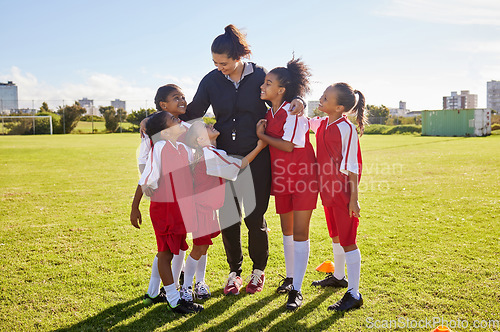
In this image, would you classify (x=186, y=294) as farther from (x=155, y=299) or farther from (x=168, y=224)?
(x=168, y=224)

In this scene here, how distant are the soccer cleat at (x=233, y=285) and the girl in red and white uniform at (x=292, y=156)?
440 millimetres

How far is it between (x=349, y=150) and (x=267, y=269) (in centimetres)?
150

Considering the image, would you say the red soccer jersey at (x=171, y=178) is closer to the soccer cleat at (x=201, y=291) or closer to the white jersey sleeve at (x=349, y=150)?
the soccer cleat at (x=201, y=291)

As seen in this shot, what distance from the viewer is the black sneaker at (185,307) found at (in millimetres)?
2979

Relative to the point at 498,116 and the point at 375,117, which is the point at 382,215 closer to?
the point at 498,116

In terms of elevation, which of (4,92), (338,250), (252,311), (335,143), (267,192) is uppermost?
(4,92)

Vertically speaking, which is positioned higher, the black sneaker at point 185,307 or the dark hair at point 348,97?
the dark hair at point 348,97

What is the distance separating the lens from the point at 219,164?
305cm

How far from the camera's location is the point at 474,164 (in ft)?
38.1

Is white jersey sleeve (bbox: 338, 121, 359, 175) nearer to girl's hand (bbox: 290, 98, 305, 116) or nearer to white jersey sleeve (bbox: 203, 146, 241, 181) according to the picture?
girl's hand (bbox: 290, 98, 305, 116)

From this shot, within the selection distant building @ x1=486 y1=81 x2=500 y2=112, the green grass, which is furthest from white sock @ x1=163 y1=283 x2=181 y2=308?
distant building @ x1=486 y1=81 x2=500 y2=112

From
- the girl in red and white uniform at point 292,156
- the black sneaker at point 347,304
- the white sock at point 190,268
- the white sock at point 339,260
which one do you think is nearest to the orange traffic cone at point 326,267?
the white sock at point 339,260

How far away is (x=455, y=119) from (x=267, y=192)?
1314 inches

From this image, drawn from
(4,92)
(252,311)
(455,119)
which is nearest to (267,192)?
(252,311)
